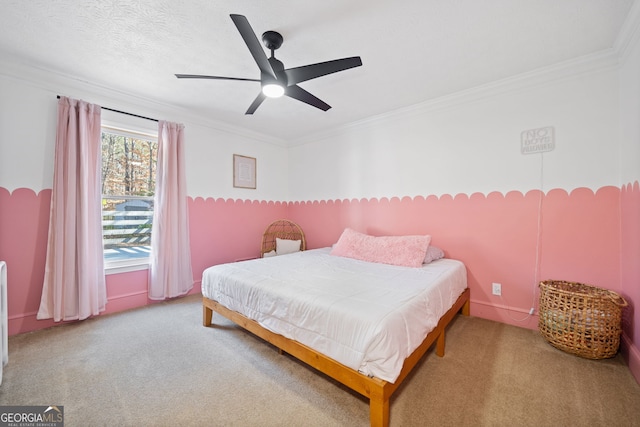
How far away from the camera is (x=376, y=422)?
1222 millimetres

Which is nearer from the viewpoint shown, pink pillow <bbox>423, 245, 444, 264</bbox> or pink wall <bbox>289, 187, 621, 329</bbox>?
pink wall <bbox>289, 187, 621, 329</bbox>

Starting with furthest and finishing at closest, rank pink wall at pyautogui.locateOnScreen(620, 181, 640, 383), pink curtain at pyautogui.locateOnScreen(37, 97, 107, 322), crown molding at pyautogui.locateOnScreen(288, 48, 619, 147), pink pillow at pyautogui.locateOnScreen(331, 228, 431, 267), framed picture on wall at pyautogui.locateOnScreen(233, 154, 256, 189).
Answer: framed picture on wall at pyautogui.locateOnScreen(233, 154, 256, 189) < pink pillow at pyautogui.locateOnScreen(331, 228, 431, 267) < pink curtain at pyautogui.locateOnScreen(37, 97, 107, 322) < crown molding at pyautogui.locateOnScreen(288, 48, 619, 147) < pink wall at pyautogui.locateOnScreen(620, 181, 640, 383)

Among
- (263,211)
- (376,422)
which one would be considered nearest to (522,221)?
(376,422)

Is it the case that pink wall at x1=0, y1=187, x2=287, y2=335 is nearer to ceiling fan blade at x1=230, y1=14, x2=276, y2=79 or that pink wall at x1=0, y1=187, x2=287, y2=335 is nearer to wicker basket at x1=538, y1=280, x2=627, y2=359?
ceiling fan blade at x1=230, y1=14, x2=276, y2=79

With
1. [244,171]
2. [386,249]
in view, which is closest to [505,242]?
[386,249]

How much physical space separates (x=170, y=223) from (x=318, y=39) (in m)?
2.51

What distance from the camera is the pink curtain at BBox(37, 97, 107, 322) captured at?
7.52 ft

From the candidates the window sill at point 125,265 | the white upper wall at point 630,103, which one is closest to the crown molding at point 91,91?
the window sill at point 125,265

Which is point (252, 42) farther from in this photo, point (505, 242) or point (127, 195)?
point (505, 242)

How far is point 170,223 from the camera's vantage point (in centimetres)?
298

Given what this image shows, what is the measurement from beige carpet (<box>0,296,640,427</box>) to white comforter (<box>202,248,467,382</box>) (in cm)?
33

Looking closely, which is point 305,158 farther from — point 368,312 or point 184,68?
point 368,312

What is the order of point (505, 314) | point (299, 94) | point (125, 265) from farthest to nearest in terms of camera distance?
point (125, 265) → point (505, 314) → point (299, 94)
